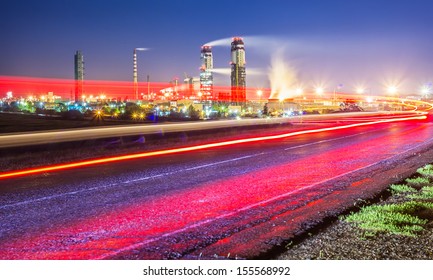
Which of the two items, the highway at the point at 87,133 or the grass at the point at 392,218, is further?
the highway at the point at 87,133

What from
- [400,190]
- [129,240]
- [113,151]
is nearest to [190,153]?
[113,151]

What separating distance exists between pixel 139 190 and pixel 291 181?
3545 mm

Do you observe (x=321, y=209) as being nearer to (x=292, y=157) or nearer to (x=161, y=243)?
(x=161, y=243)

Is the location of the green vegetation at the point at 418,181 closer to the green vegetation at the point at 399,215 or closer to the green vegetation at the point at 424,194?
the green vegetation at the point at 399,215

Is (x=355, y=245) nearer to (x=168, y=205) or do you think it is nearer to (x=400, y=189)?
(x=168, y=205)

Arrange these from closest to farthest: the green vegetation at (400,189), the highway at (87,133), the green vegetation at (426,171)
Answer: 1. the green vegetation at (400,189)
2. the green vegetation at (426,171)
3. the highway at (87,133)

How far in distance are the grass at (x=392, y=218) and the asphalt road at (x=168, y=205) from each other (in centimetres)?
90

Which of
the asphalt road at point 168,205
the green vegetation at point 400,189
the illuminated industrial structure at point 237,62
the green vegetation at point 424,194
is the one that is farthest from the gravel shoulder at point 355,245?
the illuminated industrial structure at point 237,62

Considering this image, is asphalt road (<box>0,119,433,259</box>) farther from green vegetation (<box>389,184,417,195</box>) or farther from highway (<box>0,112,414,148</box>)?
highway (<box>0,112,414,148</box>)

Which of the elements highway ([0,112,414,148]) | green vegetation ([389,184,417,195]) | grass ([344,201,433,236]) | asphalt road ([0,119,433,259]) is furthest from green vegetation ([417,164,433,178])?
highway ([0,112,414,148])

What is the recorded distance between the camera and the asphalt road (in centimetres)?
621

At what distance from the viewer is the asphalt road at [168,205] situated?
621cm

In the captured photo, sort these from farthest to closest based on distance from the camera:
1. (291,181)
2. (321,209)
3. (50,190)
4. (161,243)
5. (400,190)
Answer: (291,181) → (50,190) → (400,190) → (321,209) → (161,243)
